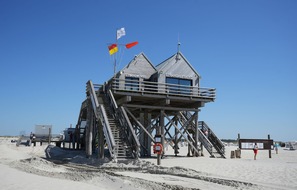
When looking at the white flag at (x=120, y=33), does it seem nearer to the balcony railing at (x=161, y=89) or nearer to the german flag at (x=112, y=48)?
the german flag at (x=112, y=48)

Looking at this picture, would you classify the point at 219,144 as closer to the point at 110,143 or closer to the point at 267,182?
the point at 110,143

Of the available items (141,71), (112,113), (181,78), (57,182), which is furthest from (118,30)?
(57,182)

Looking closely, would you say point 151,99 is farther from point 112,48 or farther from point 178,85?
point 112,48

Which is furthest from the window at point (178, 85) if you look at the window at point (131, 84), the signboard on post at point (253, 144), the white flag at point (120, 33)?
the white flag at point (120, 33)

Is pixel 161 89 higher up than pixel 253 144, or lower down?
higher up

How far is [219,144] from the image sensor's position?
25.3m

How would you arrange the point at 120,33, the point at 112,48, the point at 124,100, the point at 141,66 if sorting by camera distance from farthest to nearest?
the point at 120,33, the point at 112,48, the point at 141,66, the point at 124,100

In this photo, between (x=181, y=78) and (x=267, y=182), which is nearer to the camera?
(x=267, y=182)

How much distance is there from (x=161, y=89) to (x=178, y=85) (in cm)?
170

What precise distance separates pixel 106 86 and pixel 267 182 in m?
16.3

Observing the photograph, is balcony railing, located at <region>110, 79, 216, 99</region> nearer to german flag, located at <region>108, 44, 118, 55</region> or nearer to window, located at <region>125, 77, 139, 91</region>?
window, located at <region>125, 77, 139, 91</region>

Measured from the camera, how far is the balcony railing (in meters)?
22.2

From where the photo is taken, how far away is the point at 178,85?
23.7 metres

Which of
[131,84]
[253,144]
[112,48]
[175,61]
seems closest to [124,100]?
[131,84]
